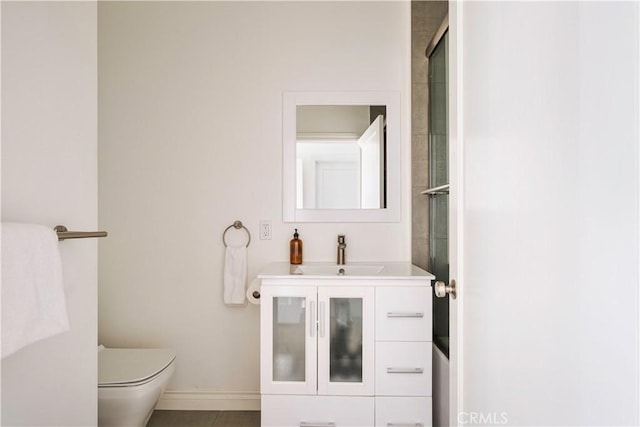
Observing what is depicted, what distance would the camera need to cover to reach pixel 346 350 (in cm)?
193

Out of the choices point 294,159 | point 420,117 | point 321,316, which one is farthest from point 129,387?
point 420,117

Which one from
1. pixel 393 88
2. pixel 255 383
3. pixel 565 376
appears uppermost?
pixel 393 88

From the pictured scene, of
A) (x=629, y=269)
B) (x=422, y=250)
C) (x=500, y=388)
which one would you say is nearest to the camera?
(x=629, y=269)

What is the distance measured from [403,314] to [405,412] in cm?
46

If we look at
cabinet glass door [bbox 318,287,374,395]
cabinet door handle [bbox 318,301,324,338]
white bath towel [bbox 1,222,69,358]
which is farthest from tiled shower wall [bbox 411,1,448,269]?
white bath towel [bbox 1,222,69,358]

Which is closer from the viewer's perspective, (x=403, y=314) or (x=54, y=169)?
(x=54, y=169)

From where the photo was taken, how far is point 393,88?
2.45 metres

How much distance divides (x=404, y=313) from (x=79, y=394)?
132cm

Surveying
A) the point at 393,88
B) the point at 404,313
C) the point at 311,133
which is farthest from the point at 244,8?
the point at 404,313

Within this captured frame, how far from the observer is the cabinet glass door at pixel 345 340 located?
1901 millimetres

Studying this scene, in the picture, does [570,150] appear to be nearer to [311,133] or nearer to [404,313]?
[404,313]

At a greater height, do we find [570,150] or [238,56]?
[238,56]

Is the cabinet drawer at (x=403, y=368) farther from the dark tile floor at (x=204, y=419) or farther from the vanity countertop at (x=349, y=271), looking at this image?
the dark tile floor at (x=204, y=419)

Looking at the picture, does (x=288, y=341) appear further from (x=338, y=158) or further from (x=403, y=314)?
(x=338, y=158)
